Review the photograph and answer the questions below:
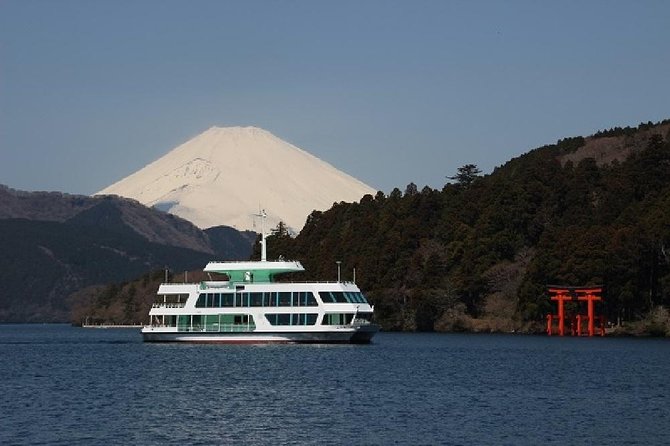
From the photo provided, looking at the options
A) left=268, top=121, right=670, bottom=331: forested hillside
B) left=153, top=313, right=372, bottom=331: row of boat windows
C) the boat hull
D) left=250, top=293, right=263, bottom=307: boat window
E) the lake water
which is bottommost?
the lake water

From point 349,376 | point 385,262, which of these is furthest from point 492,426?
point 385,262

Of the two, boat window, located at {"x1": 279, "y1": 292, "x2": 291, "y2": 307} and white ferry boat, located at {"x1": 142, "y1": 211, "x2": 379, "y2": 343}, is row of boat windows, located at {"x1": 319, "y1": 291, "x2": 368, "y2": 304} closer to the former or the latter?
white ferry boat, located at {"x1": 142, "y1": 211, "x2": 379, "y2": 343}

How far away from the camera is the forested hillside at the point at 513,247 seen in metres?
114

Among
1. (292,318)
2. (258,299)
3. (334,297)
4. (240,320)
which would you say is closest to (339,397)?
(334,297)

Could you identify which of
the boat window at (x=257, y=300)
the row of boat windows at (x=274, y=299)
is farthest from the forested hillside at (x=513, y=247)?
the boat window at (x=257, y=300)

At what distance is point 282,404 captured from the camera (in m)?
55.3

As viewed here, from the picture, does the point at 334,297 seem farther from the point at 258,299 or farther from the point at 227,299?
the point at 227,299

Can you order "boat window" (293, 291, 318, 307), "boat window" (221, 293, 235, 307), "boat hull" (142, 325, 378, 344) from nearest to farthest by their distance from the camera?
"boat hull" (142, 325, 378, 344), "boat window" (293, 291, 318, 307), "boat window" (221, 293, 235, 307)

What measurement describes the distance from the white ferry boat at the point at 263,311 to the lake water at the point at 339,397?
219cm

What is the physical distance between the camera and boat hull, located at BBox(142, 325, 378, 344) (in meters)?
92.4

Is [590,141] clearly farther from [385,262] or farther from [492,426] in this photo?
[492,426]

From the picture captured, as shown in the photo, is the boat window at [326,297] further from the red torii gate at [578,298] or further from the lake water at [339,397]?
the red torii gate at [578,298]

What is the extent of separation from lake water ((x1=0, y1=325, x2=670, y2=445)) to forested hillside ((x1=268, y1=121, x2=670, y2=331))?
78.8ft

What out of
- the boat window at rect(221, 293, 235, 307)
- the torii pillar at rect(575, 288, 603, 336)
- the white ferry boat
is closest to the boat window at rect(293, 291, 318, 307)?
the white ferry boat
